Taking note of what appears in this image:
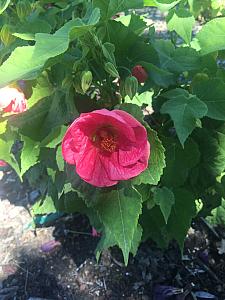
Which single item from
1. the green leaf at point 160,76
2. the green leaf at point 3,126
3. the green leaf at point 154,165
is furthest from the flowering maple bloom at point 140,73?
the green leaf at point 3,126

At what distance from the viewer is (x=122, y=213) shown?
967 mm

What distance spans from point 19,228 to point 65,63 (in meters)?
0.99

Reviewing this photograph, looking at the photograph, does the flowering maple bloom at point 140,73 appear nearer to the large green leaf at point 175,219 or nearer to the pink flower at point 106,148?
the pink flower at point 106,148

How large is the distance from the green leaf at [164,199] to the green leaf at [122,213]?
22 centimetres

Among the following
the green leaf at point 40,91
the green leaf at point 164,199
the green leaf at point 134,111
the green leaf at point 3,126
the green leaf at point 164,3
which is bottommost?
the green leaf at point 164,199

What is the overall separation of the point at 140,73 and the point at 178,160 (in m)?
0.27

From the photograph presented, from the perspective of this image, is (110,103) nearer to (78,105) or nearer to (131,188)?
(78,105)

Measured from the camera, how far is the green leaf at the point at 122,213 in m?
0.94

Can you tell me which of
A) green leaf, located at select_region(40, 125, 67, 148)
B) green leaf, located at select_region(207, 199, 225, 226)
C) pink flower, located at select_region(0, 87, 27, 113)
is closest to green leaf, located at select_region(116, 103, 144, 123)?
green leaf, located at select_region(40, 125, 67, 148)

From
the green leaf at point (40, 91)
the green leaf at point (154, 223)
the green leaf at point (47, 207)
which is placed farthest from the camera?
the green leaf at point (47, 207)

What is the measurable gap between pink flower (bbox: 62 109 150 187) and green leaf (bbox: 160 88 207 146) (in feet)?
0.48

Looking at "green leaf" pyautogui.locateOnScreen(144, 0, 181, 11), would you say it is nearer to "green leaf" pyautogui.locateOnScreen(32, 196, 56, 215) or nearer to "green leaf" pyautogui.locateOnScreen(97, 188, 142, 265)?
"green leaf" pyautogui.locateOnScreen(97, 188, 142, 265)

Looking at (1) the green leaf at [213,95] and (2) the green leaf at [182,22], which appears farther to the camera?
(2) the green leaf at [182,22]

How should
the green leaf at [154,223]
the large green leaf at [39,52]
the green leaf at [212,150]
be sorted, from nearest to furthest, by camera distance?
the large green leaf at [39,52] < the green leaf at [212,150] < the green leaf at [154,223]
